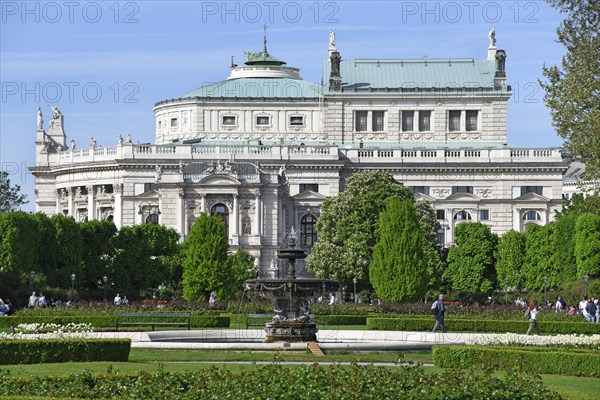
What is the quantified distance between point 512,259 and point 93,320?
1886 inches

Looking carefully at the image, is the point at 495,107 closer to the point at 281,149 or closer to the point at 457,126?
the point at 457,126

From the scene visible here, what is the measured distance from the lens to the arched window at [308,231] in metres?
121

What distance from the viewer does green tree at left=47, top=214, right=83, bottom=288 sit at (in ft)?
280

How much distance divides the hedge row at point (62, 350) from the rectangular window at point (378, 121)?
98.2 m

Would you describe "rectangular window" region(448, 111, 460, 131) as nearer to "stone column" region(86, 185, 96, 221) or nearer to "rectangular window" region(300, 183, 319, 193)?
"rectangular window" region(300, 183, 319, 193)

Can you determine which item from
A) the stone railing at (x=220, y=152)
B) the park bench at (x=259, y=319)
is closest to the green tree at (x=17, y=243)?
the park bench at (x=259, y=319)

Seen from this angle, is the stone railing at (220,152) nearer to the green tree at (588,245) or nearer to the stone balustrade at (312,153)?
the stone balustrade at (312,153)

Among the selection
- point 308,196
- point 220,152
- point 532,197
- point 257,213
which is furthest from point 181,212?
point 532,197

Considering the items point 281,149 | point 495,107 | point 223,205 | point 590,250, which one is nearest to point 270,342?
point 590,250

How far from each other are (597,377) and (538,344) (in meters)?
5.74

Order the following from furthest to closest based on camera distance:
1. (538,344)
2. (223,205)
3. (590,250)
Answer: (223,205), (590,250), (538,344)

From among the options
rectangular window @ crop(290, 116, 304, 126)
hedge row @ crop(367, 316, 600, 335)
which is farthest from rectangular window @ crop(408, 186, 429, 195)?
hedge row @ crop(367, 316, 600, 335)

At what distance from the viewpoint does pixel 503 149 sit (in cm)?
12712

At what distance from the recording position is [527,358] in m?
33.7
